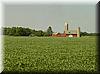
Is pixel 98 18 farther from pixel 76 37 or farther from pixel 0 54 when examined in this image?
pixel 76 37

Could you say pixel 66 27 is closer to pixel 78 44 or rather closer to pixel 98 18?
pixel 78 44

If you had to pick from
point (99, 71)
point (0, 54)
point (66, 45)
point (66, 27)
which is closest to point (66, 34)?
point (66, 27)

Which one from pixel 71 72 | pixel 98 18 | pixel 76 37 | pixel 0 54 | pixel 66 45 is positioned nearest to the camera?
pixel 98 18

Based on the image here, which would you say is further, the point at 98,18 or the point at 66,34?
the point at 66,34

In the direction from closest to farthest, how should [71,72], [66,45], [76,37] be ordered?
1. [71,72]
2. [76,37]
3. [66,45]

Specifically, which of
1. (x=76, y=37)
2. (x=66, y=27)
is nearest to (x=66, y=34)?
(x=66, y=27)

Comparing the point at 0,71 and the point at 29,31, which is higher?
the point at 29,31

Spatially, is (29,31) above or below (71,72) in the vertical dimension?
above

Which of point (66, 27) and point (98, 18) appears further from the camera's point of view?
point (66, 27)

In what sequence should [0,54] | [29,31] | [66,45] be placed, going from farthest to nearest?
[66,45]
[29,31]
[0,54]
